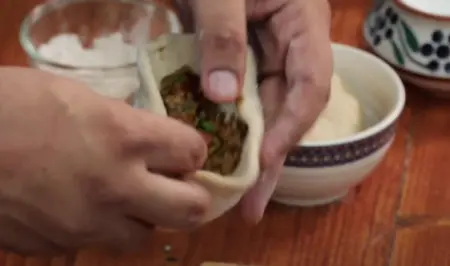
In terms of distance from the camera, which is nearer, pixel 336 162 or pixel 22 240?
pixel 22 240

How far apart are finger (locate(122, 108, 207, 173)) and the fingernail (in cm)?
5

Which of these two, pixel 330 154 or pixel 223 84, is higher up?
pixel 223 84

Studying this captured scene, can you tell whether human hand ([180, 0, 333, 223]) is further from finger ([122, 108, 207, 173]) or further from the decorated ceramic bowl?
the decorated ceramic bowl

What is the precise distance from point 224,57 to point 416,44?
366mm

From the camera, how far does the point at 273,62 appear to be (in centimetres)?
65

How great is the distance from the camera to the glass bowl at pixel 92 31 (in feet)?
2.41

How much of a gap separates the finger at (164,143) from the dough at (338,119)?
228 millimetres

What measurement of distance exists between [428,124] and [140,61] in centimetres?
38

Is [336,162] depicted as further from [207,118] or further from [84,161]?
[84,161]

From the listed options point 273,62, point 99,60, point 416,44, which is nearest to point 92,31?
point 99,60

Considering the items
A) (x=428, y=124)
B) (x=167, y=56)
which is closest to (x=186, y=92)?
(x=167, y=56)

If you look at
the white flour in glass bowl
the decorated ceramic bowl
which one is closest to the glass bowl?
the white flour in glass bowl

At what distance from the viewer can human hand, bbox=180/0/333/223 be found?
57cm

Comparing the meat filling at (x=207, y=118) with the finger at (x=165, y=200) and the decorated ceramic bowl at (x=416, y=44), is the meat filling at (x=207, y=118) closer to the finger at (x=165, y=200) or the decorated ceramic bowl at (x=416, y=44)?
the finger at (x=165, y=200)
